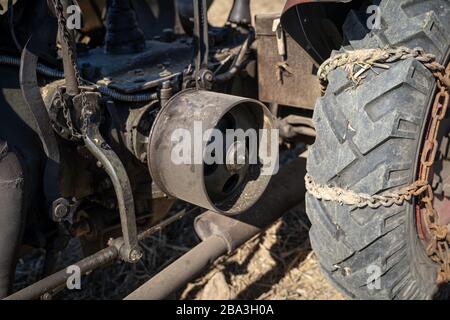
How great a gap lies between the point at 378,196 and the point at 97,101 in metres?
0.95

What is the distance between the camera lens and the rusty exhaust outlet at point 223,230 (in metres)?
2.11

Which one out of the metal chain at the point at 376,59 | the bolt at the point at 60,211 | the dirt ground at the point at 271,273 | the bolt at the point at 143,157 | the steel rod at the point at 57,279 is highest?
the metal chain at the point at 376,59

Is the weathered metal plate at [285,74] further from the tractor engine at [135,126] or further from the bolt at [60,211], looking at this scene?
the bolt at [60,211]

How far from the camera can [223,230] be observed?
2283 mm

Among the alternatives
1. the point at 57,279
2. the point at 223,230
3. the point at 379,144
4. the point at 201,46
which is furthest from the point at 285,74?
the point at 57,279

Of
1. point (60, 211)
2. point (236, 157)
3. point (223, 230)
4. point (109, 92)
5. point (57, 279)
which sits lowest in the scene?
point (223, 230)

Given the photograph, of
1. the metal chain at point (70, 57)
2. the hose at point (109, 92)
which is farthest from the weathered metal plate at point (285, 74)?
the metal chain at point (70, 57)

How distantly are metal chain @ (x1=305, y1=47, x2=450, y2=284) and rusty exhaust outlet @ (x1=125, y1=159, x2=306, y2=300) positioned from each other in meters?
0.57

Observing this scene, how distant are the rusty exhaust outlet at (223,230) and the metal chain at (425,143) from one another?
0.57m

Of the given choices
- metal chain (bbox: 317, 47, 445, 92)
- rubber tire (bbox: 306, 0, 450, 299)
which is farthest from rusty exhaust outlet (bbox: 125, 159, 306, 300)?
metal chain (bbox: 317, 47, 445, 92)

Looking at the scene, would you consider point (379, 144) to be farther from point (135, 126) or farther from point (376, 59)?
point (135, 126)

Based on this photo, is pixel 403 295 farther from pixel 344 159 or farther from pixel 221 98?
pixel 221 98

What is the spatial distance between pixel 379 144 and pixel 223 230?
0.86 m
